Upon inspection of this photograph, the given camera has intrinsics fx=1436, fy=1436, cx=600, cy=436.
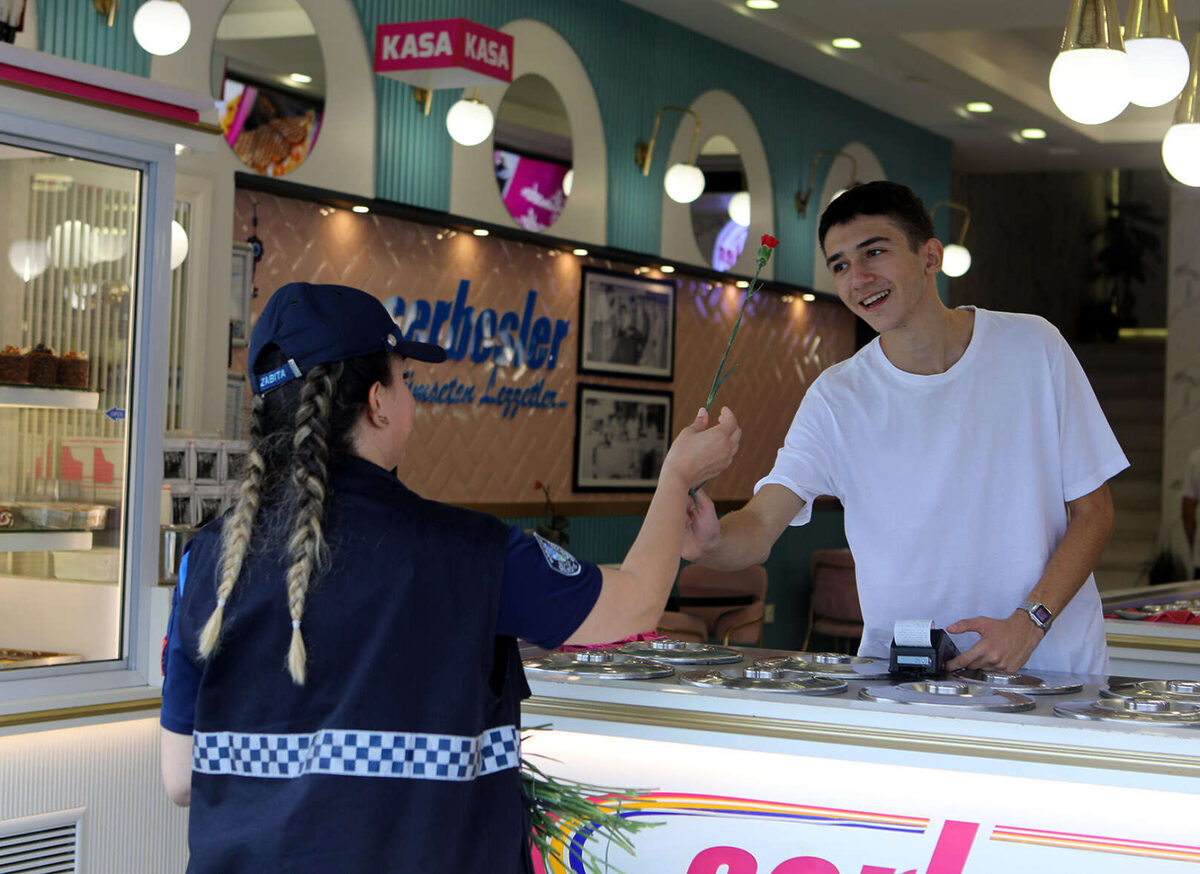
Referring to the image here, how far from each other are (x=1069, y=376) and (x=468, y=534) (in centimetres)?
180

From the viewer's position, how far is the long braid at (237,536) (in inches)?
65.5

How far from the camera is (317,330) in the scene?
5.73 ft

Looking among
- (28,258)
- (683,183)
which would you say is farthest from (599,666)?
(683,183)

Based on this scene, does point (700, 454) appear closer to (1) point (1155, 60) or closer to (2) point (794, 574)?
(1) point (1155, 60)

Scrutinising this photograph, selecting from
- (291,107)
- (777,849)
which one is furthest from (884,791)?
(291,107)

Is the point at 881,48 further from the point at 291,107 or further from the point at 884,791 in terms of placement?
the point at 884,791

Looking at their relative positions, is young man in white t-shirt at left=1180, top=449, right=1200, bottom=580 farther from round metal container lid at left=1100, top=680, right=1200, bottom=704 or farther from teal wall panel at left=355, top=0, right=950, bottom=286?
round metal container lid at left=1100, top=680, right=1200, bottom=704

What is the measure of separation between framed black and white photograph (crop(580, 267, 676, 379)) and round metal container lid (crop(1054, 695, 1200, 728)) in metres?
Result: 5.45

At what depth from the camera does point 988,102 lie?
10.1m

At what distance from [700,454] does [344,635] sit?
61cm

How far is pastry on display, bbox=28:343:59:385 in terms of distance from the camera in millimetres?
3578

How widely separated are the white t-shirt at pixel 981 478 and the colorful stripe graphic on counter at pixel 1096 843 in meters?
0.58

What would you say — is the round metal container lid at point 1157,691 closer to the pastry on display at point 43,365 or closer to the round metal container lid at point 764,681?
the round metal container lid at point 764,681

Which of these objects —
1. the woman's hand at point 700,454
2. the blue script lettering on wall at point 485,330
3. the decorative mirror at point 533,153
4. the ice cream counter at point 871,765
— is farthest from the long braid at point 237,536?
the decorative mirror at point 533,153
